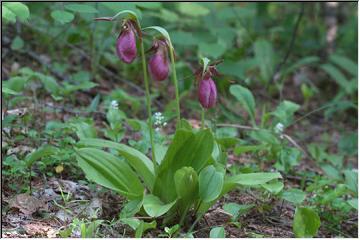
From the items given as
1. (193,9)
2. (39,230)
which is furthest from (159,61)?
(193,9)

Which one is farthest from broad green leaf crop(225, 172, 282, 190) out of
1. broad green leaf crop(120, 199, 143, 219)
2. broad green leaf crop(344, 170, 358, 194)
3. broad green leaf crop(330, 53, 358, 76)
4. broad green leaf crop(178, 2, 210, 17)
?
broad green leaf crop(330, 53, 358, 76)

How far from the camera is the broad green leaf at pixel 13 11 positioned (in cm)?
258

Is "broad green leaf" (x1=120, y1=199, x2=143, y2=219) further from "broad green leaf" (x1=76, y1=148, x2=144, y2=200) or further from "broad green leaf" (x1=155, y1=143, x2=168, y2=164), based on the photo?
"broad green leaf" (x1=155, y1=143, x2=168, y2=164)

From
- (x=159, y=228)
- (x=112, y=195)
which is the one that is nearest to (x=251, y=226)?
(x=159, y=228)

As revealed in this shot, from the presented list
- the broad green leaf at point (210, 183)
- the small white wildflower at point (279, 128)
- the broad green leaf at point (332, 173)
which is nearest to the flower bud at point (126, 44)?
the broad green leaf at point (210, 183)

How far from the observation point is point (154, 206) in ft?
7.17

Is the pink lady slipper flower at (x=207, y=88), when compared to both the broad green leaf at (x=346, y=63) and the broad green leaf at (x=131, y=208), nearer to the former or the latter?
the broad green leaf at (x=131, y=208)

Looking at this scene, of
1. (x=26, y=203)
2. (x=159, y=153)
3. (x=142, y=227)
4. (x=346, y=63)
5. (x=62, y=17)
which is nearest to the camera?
(x=142, y=227)

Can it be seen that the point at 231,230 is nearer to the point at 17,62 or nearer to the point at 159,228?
the point at 159,228

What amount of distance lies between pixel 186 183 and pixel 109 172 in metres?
0.30

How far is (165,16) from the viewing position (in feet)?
13.5

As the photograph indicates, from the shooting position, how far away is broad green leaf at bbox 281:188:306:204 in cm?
252

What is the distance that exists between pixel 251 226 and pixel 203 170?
437 millimetres

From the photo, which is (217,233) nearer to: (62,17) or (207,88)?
(207,88)
